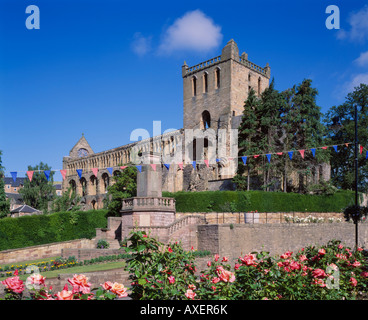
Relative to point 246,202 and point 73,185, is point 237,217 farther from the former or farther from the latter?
point 73,185

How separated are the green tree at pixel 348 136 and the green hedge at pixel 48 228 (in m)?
26.0

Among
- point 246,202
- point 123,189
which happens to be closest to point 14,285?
point 246,202

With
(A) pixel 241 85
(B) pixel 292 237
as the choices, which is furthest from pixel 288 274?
(A) pixel 241 85

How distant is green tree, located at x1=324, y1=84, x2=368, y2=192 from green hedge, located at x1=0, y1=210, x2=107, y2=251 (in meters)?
26.0

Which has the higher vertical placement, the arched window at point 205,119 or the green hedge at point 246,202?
the arched window at point 205,119

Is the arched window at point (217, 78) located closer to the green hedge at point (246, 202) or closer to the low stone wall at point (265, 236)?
the green hedge at point (246, 202)

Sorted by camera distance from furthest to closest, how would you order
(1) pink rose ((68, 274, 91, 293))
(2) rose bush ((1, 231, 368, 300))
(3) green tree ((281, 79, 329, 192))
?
(3) green tree ((281, 79, 329, 192)) < (2) rose bush ((1, 231, 368, 300)) < (1) pink rose ((68, 274, 91, 293))

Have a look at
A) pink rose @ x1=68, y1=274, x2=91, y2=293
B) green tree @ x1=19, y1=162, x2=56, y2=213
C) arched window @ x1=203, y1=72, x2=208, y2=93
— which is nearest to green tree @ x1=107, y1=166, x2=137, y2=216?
arched window @ x1=203, y1=72, x2=208, y2=93

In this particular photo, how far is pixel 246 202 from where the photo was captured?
2772 cm

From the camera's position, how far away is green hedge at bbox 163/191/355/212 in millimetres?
27750

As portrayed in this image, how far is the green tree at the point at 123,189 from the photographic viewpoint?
28938 mm

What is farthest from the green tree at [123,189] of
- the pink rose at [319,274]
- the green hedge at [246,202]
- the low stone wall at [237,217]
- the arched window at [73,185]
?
the arched window at [73,185]

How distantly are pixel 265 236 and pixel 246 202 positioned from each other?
6.44 m

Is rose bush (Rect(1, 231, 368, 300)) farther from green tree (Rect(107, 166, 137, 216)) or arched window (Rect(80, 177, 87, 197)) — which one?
arched window (Rect(80, 177, 87, 197))
